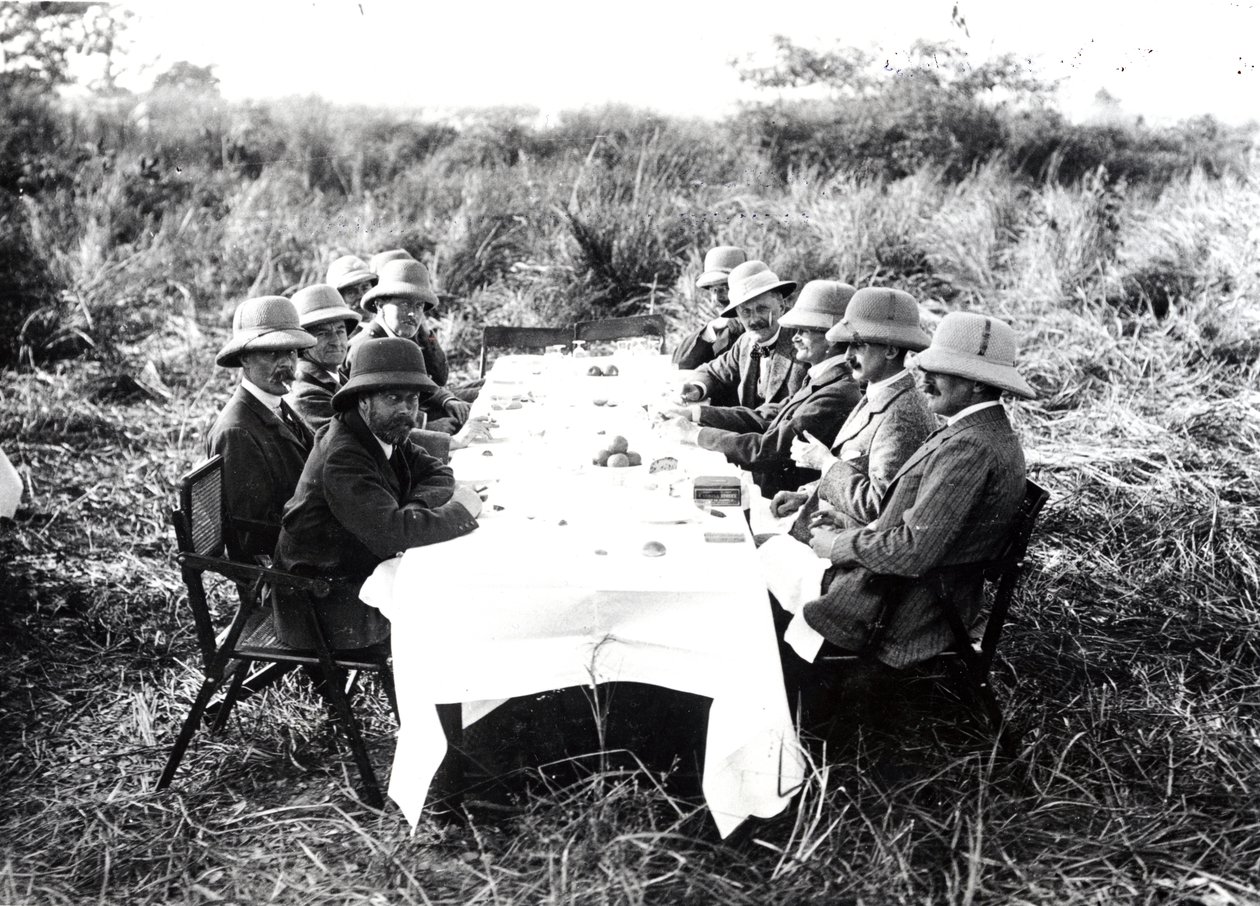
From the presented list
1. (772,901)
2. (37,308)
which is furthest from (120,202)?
(772,901)

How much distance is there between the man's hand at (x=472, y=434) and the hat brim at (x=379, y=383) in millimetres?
1044

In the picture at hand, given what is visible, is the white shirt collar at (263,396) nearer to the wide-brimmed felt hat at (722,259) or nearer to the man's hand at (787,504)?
the man's hand at (787,504)

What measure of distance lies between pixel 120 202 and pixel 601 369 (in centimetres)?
819

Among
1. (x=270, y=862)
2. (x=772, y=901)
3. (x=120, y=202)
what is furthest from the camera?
(x=120, y=202)

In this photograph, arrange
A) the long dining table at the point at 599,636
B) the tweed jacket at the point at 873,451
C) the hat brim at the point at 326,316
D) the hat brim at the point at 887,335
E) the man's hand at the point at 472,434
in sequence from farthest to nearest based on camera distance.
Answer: the hat brim at the point at 326,316
the man's hand at the point at 472,434
the hat brim at the point at 887,335
the tweed jacket at the point at 873,451
the long dining table at the point at 599,636

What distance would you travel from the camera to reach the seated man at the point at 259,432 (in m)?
3.39

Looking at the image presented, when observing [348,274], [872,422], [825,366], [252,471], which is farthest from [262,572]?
[348,274]

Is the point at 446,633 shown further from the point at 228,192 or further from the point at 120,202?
the point at 228,192

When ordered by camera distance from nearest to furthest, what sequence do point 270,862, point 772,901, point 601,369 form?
1. point 772,901
2. point 270,862
3. point 601,369

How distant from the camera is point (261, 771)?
3303 millimetres

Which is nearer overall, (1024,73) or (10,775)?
(10,775)

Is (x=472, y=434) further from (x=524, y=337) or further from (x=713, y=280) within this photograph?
(x=524, y=337)

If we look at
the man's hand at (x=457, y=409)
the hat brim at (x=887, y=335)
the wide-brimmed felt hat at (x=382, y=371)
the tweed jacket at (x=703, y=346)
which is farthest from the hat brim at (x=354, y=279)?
the hat brim at (x=887, y=335)

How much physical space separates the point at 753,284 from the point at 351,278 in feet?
8.03
